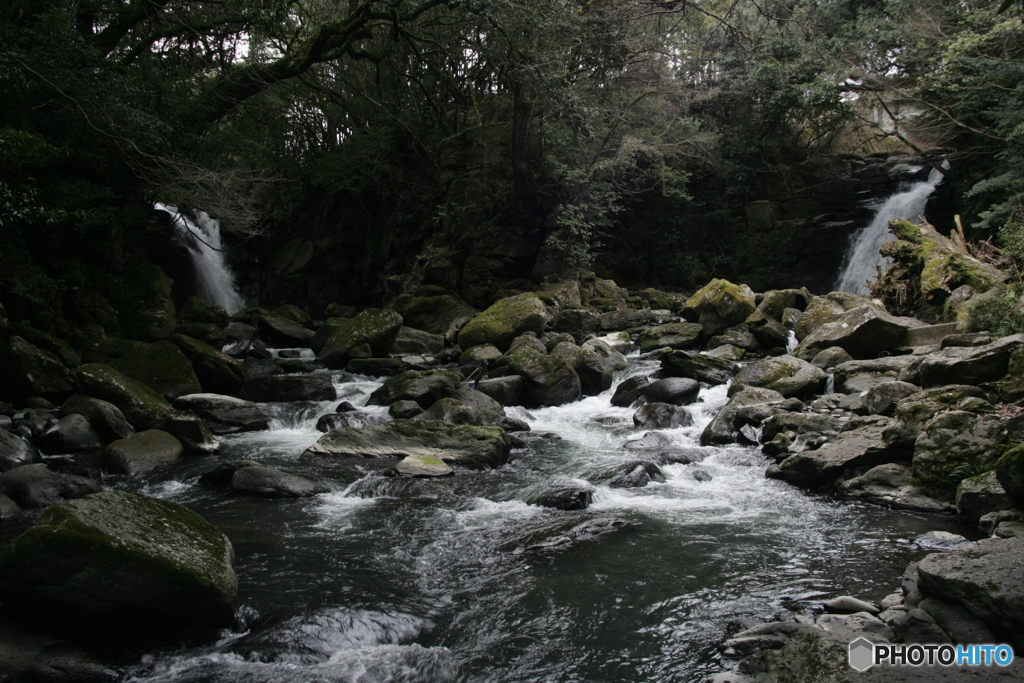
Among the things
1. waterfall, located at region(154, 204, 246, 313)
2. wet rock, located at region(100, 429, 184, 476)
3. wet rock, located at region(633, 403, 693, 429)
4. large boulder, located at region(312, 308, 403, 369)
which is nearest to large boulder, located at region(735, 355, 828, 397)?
wet rock, located at region(633, 403, 693, 429)

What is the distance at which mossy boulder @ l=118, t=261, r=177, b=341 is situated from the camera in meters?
11.8

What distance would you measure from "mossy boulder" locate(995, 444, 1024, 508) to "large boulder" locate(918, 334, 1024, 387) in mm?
2276

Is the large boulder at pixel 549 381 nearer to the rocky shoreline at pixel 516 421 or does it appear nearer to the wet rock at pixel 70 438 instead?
the rocky shoreline at pixel 516 421

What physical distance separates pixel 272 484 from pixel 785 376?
23.2 feet

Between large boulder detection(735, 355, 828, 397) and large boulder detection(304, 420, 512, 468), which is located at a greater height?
large boulder detection(735, 355, 828, 397)

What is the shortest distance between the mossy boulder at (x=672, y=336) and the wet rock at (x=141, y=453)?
29.0ft

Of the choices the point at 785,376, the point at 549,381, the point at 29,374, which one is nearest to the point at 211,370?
the point at 29,374

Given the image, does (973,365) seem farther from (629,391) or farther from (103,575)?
(103,575)

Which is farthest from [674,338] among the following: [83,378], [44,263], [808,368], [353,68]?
[353,68]

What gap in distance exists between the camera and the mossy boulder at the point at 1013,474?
412 cm

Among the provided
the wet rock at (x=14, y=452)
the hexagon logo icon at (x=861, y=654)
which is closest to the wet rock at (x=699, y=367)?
the hexagon logo icon at (x=861, y=654)

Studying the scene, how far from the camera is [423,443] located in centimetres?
761

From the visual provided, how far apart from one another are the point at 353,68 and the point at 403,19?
729 centimetres

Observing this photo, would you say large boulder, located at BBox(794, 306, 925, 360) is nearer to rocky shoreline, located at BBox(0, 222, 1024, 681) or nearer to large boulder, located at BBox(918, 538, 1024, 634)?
rocky shoreline, located at BBox(0, 222, 1024, 681)
